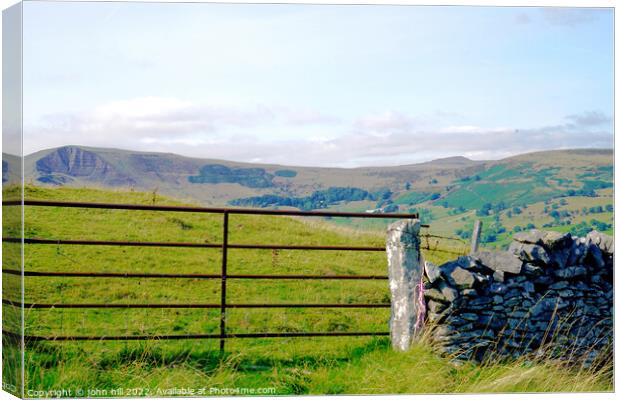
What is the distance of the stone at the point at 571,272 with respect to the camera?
6332 millimetres

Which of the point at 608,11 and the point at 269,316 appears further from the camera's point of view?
the point at 269,316

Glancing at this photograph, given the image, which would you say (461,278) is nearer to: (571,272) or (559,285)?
(559,285)

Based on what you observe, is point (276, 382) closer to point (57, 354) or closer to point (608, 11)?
point (57, 354)

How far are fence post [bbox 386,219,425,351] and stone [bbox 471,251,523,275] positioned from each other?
0.59m

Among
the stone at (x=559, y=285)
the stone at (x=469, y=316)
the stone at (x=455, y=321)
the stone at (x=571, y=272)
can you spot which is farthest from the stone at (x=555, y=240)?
the stone at (x=455, y=321)

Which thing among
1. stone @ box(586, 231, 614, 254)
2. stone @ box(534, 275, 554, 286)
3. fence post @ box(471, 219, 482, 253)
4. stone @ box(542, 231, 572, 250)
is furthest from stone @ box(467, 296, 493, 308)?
fence post @ box(471, 219, 482, 253)

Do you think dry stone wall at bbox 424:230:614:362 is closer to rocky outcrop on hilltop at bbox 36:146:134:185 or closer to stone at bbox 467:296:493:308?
stone at bbox 467:296:493:308

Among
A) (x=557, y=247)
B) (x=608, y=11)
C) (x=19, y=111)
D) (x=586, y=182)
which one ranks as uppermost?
(x=608, y=11)

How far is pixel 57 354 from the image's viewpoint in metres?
5.69

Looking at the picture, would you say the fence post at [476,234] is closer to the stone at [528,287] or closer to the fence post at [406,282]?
the stone at [528,287]

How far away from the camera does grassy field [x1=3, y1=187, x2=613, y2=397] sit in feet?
18.6

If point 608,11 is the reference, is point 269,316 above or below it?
below

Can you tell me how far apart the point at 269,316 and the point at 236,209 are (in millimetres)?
3064

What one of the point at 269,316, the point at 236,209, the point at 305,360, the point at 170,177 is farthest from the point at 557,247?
the point at 170,177
